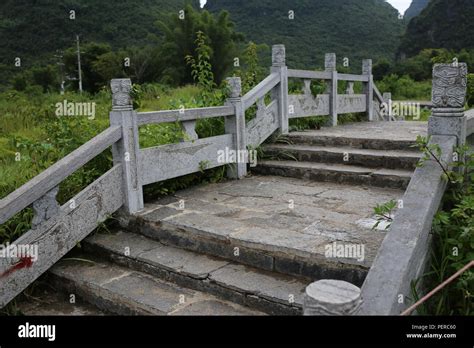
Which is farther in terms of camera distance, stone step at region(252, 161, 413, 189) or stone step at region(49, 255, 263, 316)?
stone step at region(252, 161, 413, 189)

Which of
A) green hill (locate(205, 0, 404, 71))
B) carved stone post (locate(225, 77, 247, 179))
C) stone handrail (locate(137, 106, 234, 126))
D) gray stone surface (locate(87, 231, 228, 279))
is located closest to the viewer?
gray stone surface (locate(87, 231, 228, 279))

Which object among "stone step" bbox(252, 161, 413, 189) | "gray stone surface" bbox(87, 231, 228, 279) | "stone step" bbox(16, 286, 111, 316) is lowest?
"stone step" bbox(16, 286, 111, 316)

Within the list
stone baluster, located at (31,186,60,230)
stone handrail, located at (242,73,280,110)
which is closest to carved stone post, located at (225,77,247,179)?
stone handrail, located at (242,73,280,110)

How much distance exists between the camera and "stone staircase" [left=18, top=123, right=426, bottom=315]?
3215mm

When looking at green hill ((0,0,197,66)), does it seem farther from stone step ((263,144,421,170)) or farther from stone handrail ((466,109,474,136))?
stone handrail ((466,109,474,136))

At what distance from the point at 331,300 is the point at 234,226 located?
6.01 feet

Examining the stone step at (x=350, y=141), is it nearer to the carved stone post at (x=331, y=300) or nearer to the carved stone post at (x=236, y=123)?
the carved stone post at (x=236, y=123)

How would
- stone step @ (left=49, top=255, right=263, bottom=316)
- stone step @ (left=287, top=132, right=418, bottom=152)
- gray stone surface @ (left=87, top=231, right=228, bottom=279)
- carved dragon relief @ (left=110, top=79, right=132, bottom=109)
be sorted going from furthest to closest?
stone step @ (left=287, top=132, right=418, bottom=152)
carved dragon relief @ (left=110, top=79, right=132, bottom=109)
gray stone surface @ (left=87, top=231, right=228, bottom=279)
stone step @ (left=49, top=255, right=263, bottom=316)

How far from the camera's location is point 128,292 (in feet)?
11.3

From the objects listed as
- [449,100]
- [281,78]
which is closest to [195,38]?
[281,78]

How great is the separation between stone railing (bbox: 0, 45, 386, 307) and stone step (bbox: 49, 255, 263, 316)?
0.21 metres

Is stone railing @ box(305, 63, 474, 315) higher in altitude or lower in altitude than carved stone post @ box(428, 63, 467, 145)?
lower

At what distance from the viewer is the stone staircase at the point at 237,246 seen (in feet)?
10.5
